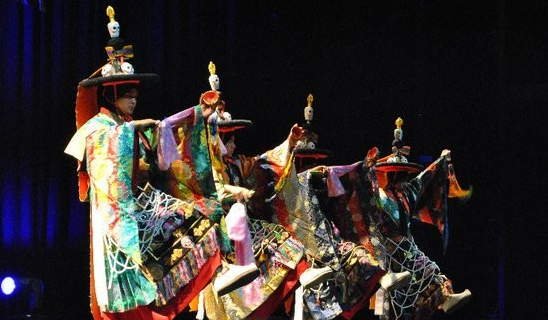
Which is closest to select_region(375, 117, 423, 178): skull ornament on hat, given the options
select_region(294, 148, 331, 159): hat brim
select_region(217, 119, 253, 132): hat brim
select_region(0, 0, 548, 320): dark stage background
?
select_region(294, 148, 331, 159): hat brim

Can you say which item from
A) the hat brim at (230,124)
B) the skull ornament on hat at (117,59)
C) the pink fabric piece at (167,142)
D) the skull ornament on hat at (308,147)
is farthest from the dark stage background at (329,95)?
the pink fabric piece at (167,142)

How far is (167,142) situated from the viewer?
17.7ft

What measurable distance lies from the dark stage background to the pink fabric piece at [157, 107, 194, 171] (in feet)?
4.55

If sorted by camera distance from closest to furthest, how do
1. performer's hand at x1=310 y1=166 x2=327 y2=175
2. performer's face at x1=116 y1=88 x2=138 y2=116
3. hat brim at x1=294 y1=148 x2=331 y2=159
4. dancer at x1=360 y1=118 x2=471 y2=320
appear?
performer's face at x1=116 y1=88 x2=138 y2=116 < performer's hand at x1=310 y1=166 x2=327 y2=175 < dancer at x1=360 y1=118 x2=471 y2=320 < hat brim at x1=294 y1=148 x2=331 y2=159

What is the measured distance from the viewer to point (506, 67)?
8383mm

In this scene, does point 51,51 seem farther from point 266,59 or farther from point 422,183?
point 422,183

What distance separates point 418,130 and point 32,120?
3.34m

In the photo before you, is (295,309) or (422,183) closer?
(295,309)

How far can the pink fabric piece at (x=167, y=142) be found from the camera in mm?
5395

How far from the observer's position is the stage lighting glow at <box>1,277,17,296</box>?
247 inches

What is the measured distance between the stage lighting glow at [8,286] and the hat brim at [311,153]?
210cm

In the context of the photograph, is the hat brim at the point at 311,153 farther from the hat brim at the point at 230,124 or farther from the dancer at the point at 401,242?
the hat brim at the point at 230,124

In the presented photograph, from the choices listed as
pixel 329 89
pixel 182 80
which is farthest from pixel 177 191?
pixel 329 89

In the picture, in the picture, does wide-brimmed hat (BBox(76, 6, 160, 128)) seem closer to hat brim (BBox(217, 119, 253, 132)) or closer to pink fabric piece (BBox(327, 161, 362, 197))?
hat brim (BBox(217, 119, 253, 132))
